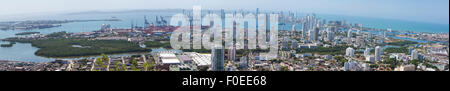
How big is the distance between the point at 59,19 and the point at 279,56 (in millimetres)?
10632

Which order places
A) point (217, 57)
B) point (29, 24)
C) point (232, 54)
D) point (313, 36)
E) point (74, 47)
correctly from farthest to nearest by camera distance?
point (29, 24) < point (313, 36) < point (74, 47) < point (232, 54) < point (217, 57)

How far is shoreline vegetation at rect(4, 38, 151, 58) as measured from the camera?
658cm

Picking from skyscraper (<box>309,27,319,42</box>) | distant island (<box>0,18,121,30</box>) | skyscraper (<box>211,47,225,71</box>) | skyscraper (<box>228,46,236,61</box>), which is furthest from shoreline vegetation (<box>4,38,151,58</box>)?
skyscraper (<box>309,27,319,42</box>)

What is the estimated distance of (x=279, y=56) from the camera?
6867 mm

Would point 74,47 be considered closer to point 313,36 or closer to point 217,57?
point 217,57

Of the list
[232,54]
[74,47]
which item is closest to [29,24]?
[74,47]

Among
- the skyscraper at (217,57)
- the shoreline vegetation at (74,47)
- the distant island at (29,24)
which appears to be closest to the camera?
the skyscraper at (217,57)

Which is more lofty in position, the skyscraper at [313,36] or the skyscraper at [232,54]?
the skyscraper at [313,36]

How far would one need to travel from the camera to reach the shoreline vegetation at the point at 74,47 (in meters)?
6.58

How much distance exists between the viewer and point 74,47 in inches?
291

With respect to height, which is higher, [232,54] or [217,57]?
[217,57]

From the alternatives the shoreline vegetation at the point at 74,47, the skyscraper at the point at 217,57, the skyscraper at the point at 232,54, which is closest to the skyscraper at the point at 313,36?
the skyscraper at the point at 232,54

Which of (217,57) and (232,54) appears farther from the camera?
(232,54)

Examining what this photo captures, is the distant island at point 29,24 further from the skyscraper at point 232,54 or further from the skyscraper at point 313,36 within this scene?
the skyscraper at point 313,36
